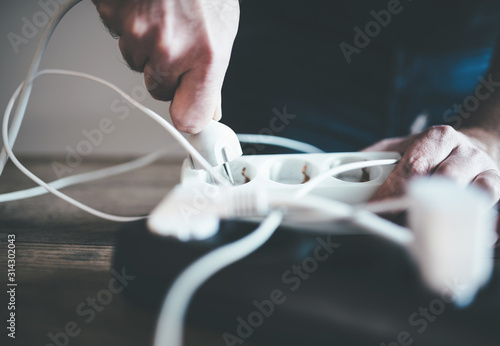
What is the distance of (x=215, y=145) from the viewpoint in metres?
0.37

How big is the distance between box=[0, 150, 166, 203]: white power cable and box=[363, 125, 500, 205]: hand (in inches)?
17.8

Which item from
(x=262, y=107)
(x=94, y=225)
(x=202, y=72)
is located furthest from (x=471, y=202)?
(x=262, y=107)

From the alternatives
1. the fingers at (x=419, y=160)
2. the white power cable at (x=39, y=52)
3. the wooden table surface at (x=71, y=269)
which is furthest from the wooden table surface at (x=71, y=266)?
the fingers at (x=419, y=160)

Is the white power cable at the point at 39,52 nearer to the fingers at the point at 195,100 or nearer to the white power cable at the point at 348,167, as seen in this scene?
the fingers at the point at 195,100

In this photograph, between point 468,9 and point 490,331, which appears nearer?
point 490,331

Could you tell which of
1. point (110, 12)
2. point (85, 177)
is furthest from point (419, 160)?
point (85, 177)

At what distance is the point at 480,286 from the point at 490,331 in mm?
42

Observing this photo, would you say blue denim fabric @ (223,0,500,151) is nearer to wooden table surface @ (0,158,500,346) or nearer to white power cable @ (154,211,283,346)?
wooden table surface @ (0,158,500,346)

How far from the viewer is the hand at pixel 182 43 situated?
12.6 inches

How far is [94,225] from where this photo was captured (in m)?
0.42

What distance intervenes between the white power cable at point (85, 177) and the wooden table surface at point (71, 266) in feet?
0.05

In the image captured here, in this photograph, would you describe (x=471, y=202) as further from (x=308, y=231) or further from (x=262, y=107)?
(x=262, y=107)

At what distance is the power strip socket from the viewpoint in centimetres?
36

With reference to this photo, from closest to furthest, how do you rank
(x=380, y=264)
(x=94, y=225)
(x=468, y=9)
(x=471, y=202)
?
(x=471, y=202), (x=380, y=264), (x=94, y=225), (x=468, y=9)
